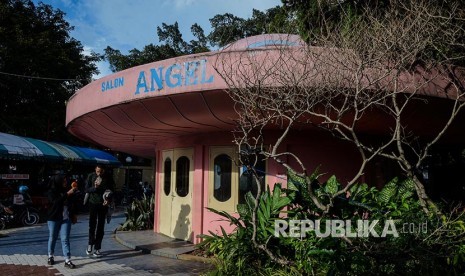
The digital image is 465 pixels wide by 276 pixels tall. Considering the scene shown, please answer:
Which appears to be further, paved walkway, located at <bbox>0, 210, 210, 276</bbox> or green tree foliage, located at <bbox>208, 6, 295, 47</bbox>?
green tree foliage, located at <bbox>208, 6, 295, 47</bbox>

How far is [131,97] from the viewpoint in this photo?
7.64m

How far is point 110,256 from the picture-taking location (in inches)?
324

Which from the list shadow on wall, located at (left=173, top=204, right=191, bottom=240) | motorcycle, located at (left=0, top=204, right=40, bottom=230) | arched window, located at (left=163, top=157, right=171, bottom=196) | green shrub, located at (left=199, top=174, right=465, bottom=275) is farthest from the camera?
motorcycle, located at (left=0, top=204, right=40, bottom=230)

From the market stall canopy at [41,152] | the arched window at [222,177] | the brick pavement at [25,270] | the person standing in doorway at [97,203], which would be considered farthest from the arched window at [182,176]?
the market stall canopy at [41,152]

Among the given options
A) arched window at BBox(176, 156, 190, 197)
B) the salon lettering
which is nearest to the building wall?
arched window at BBox(176, 156, 190, 197)

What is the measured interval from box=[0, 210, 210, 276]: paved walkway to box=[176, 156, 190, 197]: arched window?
4.07 feet

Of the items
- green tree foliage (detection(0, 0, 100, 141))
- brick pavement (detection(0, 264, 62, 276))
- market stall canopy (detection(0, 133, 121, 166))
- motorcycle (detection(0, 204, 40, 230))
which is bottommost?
brick pavement (detection(0, 264, 62, 276))

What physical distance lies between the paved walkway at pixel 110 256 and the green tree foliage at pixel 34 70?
561 inches

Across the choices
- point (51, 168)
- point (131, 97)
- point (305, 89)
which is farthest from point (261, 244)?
point (51, 168)

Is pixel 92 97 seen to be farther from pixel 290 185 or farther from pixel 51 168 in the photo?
pixel 51 168

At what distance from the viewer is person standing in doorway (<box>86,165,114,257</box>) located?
8.04 metres

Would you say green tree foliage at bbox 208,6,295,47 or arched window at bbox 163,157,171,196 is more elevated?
green tree foliage at bbox 208,6,295,47

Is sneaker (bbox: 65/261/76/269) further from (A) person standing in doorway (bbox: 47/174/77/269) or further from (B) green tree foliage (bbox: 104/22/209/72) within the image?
(B) green tree foliage (bbox: 104/22/209/72)

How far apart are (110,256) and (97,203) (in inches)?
44.3
